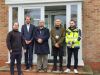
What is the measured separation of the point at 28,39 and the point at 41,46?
59 centimetres

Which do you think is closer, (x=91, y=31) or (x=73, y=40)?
(x=73, y=40)

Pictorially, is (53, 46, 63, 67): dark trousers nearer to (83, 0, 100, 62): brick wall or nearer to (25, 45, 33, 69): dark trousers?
(25, 45, 33, 69): dark trousers

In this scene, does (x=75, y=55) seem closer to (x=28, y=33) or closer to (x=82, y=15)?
(x=28, y=33)

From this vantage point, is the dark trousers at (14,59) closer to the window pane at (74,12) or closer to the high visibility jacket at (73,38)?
the high visibility jacket at (73,38)

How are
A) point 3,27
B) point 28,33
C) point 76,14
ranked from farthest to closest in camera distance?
point 3,27 < point 76,14 < point 28,33

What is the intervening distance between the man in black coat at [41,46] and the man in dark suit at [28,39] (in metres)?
0.24

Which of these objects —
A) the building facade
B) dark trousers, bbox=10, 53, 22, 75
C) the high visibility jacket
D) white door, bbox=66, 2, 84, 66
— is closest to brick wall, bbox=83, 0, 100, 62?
the building facade

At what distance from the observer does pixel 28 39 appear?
36.2ft

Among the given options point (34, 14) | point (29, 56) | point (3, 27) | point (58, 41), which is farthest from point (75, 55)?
point (3, 27)

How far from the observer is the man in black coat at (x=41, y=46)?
1073 centimetres

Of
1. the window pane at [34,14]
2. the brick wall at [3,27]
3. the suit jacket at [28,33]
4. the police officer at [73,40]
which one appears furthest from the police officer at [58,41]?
the brick wall at [3,27]

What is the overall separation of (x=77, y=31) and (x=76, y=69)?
1324mm

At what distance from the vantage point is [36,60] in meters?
11.7

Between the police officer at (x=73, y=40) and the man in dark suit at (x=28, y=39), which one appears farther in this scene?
the man in dark suit at (x=28, y=39)
